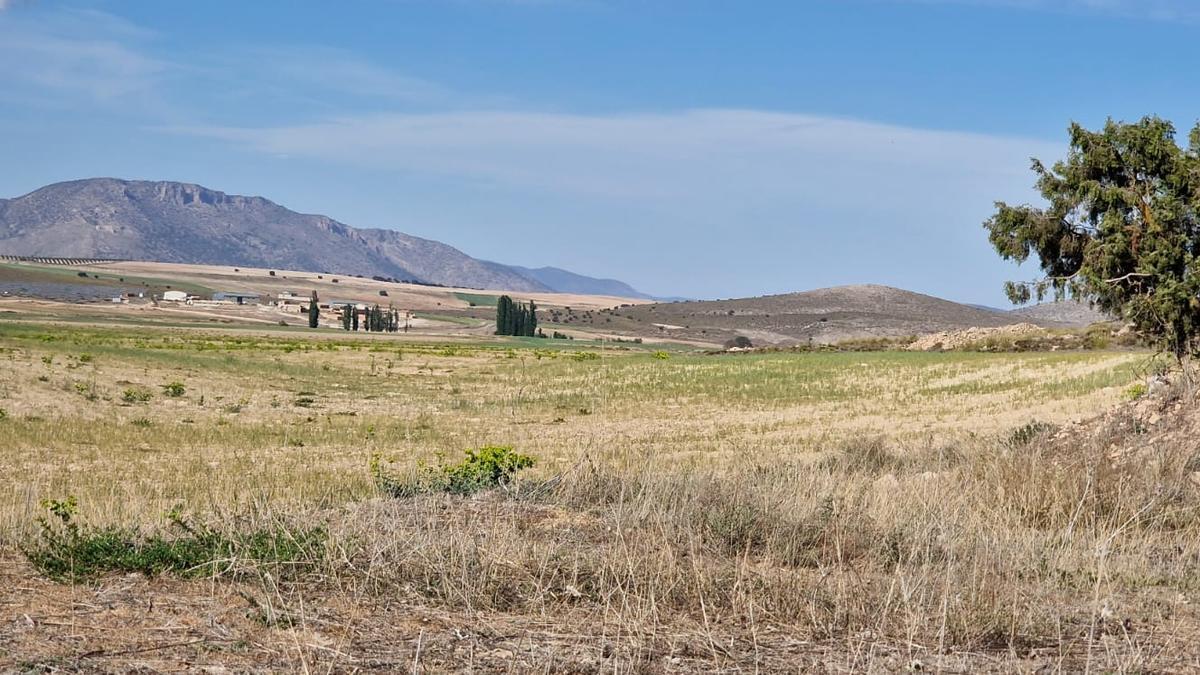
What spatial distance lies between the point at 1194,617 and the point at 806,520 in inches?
120

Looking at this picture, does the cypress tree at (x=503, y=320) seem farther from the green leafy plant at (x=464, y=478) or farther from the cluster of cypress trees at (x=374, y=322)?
the green leafy plant at (x=464, y=478)

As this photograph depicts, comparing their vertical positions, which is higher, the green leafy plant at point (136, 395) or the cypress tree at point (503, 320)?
the cypress tree at point (503, 320)

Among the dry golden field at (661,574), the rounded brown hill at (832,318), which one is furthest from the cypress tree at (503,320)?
the dry golden field at (661,574)

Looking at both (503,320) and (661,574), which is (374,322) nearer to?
(503,320)

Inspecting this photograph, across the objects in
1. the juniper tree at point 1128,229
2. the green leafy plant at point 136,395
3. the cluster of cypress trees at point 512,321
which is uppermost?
the juniper tree at point 1128,229

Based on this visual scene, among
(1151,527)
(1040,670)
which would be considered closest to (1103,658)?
(1040,670)

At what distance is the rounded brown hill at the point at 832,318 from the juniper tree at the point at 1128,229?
423ft

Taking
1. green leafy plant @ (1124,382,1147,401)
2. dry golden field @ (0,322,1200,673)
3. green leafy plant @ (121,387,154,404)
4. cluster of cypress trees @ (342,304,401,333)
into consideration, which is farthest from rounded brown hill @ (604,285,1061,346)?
dry golden field @ (0,322,1200,673)

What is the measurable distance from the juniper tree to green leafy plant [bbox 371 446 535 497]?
12571 millimetres

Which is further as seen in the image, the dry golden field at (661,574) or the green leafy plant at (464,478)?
the green leafy plant at (464,478)

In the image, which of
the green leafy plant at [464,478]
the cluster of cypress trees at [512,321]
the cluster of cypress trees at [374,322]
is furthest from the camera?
the cluster of cypress trees at [374,322]

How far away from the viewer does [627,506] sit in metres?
9.75

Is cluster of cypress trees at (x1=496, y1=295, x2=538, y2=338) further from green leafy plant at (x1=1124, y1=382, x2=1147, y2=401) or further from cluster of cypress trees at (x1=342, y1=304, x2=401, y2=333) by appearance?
green leafy plant at (x1=1124, y1=382, x2=1147, y2=401)

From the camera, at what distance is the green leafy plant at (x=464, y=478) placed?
11.6 meters
